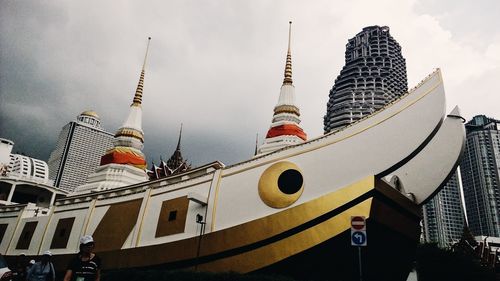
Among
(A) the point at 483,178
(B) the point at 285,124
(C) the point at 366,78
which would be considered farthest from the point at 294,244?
(A) the point at 483,178

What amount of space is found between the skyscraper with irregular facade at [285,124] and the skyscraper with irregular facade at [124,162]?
378 inches

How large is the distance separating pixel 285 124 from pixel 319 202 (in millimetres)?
9328

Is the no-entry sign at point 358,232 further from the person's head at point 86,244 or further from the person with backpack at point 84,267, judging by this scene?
the person's head at point 86,244

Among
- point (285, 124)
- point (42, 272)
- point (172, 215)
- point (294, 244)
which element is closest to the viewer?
point (42, 272)

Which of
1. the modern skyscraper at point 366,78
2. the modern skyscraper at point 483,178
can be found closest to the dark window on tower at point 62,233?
the modern skyscraper at point 366,78

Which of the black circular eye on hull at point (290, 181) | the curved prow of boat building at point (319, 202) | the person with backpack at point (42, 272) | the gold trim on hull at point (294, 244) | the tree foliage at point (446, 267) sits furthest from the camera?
the tree foliage at point (446, 267)

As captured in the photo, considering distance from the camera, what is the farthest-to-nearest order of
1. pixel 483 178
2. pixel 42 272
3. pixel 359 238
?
pixel 483 178, pixel 359 238, pixel 42 272

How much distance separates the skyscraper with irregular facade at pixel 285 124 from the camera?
1939 cm

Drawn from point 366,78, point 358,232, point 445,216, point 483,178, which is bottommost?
point 358,232

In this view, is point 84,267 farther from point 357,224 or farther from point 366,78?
point 366,78

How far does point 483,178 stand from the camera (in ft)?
270

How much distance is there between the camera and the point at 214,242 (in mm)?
12594

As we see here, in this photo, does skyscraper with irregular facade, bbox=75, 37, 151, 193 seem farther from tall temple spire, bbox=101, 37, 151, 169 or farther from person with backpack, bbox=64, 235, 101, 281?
person with backpack, bbox=64, 235, 101, 281

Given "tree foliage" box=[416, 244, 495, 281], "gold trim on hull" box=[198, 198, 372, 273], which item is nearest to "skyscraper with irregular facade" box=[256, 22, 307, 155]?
"gold trim on hull" box=[198, 198, 372, 273]
